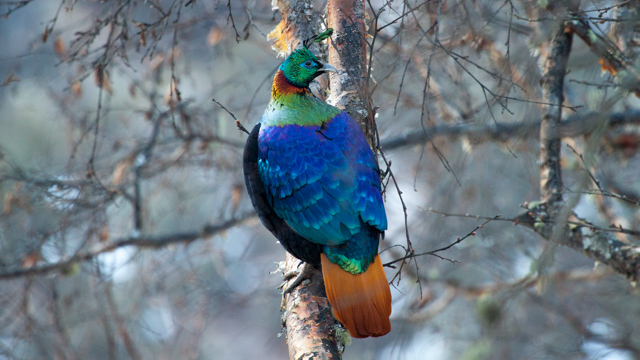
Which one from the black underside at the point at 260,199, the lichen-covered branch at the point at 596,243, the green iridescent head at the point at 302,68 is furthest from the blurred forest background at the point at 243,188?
the black underside at the point at 260,199

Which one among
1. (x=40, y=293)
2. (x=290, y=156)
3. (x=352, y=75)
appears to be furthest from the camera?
(x=40, y=293)

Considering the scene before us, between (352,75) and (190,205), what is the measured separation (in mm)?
3884

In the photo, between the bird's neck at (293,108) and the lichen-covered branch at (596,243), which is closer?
the bird's neck at (293,108)

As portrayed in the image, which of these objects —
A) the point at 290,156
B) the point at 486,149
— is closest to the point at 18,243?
the point at 290,156

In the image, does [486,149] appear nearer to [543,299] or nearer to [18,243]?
[543,299]

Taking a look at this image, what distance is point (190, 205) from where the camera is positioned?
6.02m

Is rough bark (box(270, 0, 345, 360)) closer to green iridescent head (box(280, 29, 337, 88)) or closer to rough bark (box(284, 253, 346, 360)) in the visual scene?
rough bark (box(284, 253, 346, 360))

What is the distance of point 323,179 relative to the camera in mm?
2352

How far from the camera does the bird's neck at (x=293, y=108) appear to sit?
2504mm

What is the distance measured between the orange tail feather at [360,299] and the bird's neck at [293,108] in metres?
0.70

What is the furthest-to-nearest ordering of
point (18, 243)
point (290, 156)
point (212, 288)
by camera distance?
point (212, 288) < point (18, 243) < point (290, 156)

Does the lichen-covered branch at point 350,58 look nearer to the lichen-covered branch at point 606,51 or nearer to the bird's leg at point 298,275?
the bird's leg at point 298,275

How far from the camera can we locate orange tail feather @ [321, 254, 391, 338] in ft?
6.88

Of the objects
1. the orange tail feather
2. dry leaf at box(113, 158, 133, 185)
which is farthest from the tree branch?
the orange tail feather
